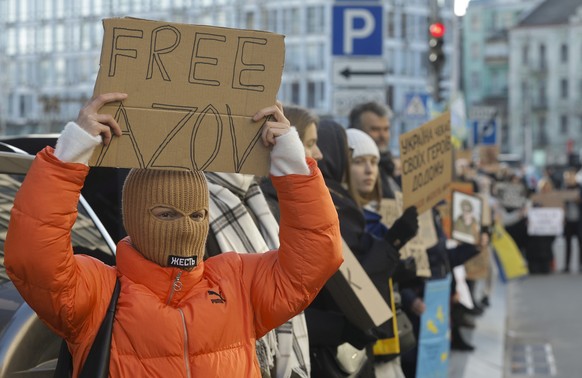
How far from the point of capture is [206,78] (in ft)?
10.7

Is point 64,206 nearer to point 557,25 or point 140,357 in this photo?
point 140,357

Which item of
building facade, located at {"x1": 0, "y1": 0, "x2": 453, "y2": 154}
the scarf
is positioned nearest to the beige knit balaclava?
the scarf

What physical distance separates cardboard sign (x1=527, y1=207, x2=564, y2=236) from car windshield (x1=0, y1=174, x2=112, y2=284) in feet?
56.3

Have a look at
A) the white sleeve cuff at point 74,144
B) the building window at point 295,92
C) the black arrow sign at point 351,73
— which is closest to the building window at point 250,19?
the building window at point 295,92

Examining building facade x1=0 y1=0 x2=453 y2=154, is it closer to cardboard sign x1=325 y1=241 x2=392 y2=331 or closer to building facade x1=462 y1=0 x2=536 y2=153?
building facade x1=462 y1=0 x2=536 y2=153

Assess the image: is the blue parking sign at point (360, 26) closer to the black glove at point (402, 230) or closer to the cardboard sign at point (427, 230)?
the cardboard sign at point (427, 230)

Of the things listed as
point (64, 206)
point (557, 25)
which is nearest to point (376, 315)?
point (64, 206)

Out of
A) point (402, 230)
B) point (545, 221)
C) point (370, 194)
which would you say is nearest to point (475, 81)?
point (545, 221)

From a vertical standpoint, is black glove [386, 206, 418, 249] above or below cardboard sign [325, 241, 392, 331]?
above

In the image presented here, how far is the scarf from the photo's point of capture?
4.22 metres

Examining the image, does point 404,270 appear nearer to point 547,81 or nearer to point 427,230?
point 427,230

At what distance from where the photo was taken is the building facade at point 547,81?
108 meters

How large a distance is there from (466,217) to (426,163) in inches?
83.7

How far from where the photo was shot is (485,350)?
11188 mm
